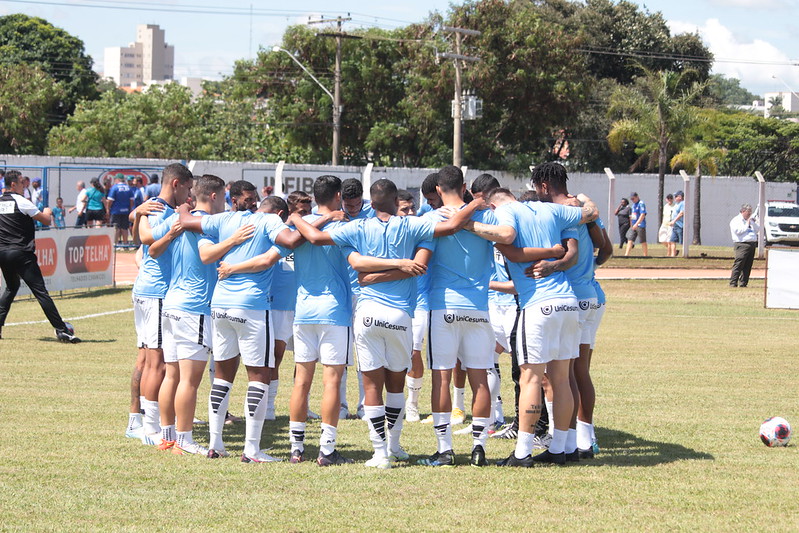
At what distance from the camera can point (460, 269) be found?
7.72 meters

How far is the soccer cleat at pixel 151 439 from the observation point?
869 cm

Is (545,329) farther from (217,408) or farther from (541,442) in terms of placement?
(217,408)

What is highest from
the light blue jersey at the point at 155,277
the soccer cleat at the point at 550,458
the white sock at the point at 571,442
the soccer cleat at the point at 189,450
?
the light blue jersey at the point at 155,277

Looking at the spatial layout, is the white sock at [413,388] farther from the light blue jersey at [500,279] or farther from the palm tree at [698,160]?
the palm tree at [698,160]

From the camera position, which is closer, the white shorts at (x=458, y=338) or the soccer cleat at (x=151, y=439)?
the white shorts at (x=458, y=338)

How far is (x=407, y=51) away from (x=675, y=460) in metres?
45.8

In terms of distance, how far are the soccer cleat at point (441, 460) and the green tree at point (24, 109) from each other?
60392 millimetres

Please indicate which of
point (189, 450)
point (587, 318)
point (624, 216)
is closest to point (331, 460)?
point (189, 450)

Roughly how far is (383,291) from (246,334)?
1.15 metres

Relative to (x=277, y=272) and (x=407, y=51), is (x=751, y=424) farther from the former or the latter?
(x=407, y=51)

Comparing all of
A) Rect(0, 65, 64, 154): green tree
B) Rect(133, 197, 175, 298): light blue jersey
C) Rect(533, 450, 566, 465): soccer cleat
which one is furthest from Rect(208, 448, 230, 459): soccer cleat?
Rect(0, 65, 64, 154): green tree

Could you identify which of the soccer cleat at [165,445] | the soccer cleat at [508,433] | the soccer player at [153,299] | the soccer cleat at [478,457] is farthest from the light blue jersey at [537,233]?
the soccer cleat at [165,445]

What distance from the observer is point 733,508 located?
659cm

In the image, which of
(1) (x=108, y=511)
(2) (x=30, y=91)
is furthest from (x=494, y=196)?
(2) (x=30, y=91)
